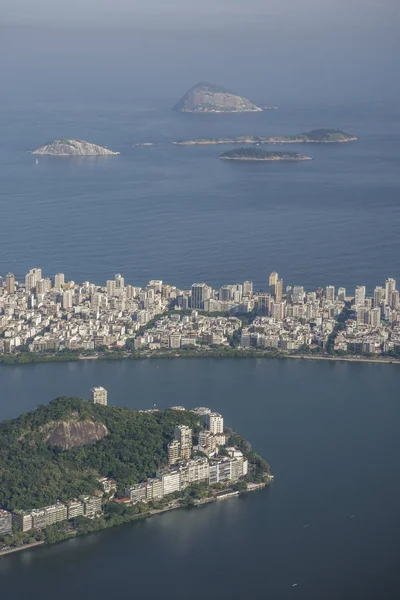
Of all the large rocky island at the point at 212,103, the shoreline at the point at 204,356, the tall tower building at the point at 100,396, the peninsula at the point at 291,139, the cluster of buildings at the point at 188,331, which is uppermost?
the large rocky island at the point at 212,103

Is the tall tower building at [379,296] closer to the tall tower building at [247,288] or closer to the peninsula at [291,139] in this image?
the tall tower building at [247,288]

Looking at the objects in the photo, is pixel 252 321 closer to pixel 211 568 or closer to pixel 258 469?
pixel 258 469

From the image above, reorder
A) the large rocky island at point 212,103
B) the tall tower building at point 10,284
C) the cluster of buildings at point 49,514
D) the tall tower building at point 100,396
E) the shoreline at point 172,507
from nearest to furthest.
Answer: the shoreline at point 172,507 → the cluster of buildings at point 49,514 → the tall tower building at point 100,396 → the tall tower building at point 10,284 → the large rocky island at point 212,103

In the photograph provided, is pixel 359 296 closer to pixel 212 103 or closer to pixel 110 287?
pixel 110 287

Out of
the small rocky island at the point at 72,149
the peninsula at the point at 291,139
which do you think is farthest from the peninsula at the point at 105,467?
the peninsula at the point at 291,139

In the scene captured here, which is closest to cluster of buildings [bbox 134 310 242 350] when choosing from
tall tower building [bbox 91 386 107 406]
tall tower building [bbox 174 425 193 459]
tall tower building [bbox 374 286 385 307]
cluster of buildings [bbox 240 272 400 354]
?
cluster of buildings [bbox 240 272 400 354]

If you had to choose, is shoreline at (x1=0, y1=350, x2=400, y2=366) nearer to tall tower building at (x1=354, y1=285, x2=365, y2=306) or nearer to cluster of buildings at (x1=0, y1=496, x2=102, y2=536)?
tall tower building at (x1=354, y1=285, x2=365, y2=306)

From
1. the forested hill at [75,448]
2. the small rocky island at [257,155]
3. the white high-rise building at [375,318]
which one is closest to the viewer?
the forested hill at [75,448]
